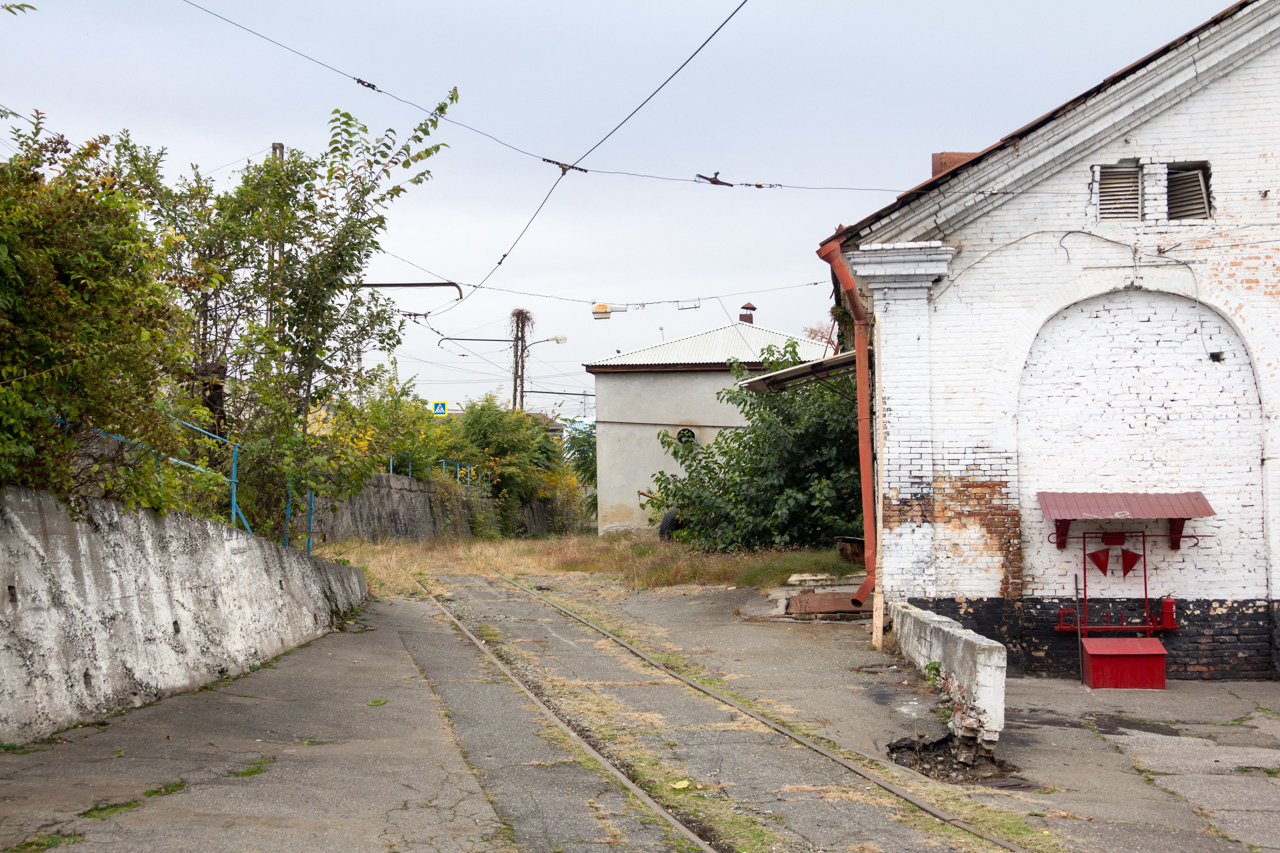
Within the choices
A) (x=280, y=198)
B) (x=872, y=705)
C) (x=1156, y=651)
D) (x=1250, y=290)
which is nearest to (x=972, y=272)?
(x=1250, y=290)

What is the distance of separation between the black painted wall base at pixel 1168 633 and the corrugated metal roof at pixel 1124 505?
1.02 metres

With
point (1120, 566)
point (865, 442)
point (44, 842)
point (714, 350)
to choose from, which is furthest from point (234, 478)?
point (714, 350)

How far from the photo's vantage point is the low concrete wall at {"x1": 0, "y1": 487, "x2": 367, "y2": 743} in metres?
6.04

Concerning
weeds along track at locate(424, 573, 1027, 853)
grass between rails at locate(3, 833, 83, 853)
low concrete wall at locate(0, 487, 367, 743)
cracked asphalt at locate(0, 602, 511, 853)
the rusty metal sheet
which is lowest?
weeds along track at locate(424, 573, 1027, 853)

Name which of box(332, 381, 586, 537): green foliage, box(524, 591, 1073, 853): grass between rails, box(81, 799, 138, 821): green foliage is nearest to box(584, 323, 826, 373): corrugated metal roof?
box(332, 381, 586, 537): green foliage

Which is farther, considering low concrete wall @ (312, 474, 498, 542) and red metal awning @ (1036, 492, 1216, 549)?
low concrete wall @ (312, 474, 498, 542)

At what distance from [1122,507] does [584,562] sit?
13522 millimetres

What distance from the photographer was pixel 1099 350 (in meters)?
10.3

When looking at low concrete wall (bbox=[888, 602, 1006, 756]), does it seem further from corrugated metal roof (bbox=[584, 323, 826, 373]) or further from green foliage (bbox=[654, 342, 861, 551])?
corrugated metal roof (bbox=[584, 323, 826, 373])

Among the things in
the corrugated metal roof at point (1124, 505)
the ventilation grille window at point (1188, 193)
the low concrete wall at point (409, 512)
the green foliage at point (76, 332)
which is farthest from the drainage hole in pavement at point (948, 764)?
the low concrete wall at point (409, 512)

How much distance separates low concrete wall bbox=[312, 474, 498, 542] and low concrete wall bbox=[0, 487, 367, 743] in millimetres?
11848

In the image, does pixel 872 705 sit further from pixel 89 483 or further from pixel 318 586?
pixel 318 586

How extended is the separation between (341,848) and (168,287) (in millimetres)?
4969

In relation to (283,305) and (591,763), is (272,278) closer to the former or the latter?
(283,305)
